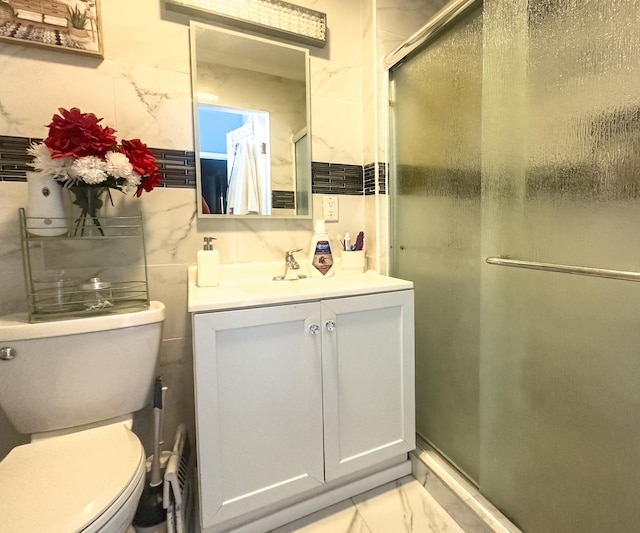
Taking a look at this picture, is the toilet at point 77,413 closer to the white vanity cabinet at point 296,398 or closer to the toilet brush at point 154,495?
the toilet brush at point 154,495

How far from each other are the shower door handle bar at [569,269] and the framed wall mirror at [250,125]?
77cm

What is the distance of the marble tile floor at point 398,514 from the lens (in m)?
1.03

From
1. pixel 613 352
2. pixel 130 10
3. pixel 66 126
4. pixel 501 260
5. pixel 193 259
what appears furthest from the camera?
pixel 193 259

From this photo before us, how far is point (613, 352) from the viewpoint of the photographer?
0.75 metres

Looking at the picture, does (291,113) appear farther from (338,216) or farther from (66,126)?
(66,126)

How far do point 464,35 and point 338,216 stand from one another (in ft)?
2.56

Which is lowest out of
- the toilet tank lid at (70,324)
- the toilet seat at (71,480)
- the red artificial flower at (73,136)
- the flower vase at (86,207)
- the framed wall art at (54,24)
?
the toilet seat at (71,480)

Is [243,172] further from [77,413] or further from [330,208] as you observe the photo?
[77,413]

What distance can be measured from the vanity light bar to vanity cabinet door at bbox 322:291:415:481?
1.10 meters

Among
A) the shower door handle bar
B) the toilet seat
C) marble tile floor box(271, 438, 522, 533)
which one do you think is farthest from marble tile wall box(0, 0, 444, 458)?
marble tile floor box(271, 438, 522, 533)

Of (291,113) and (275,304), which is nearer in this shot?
(275,304)

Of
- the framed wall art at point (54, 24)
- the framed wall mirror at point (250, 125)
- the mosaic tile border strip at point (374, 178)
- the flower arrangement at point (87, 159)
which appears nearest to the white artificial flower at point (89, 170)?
the flower arrangement at point (87, 159)

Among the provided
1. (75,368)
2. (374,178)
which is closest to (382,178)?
(374,178)

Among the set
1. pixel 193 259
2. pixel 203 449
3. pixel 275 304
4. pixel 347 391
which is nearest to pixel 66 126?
pixel 193 259
